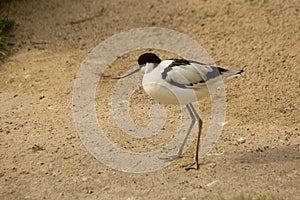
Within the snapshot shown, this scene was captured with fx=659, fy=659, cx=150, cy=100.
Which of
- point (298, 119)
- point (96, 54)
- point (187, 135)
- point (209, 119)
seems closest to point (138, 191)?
point (187, 135)

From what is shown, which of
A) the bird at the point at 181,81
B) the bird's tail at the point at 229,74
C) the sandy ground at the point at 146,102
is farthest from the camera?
the bird's tail at the point at 229,74

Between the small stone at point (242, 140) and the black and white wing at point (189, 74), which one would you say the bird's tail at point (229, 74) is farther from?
the small stone at point (242, 140)

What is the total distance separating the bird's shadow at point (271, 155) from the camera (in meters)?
5.39

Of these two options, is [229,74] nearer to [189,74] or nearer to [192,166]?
[189,74]

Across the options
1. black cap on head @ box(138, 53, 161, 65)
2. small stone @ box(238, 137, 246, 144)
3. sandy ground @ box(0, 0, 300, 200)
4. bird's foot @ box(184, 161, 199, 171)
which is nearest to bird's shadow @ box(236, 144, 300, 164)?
sandy ground @ box(0, 0, 300, 200)

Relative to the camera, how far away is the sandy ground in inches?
Result: 203

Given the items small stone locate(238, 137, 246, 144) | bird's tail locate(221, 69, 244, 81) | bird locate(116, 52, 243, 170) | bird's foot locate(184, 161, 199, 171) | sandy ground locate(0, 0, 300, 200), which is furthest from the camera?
small stone locate(238, 137, 246, 144)

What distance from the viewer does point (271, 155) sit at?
5.48m

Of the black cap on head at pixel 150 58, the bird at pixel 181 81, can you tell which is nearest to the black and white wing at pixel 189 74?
the bird at pixel 181 81

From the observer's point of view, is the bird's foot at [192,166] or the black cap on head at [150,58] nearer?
the bird's foot at [192,166]

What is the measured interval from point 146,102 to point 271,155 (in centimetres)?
173

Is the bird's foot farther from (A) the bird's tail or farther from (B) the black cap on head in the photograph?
(B) the black cap on head

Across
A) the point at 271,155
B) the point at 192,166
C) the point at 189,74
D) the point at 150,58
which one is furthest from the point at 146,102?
the point at 271,155

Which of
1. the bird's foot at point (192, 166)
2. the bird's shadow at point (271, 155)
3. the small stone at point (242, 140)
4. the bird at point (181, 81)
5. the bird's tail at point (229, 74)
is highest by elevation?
the bird at point (181, 81)
